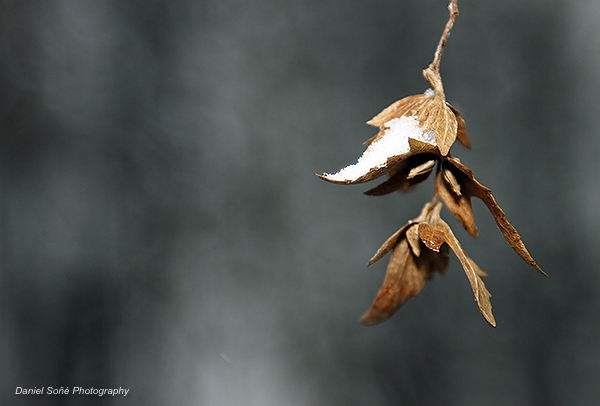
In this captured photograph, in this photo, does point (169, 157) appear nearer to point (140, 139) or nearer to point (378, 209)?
point (140, 139)

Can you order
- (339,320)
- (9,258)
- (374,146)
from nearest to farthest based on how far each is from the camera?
(374,146), (9,258), (339,320)

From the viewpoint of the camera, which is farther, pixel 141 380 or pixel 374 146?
pixel 141 380

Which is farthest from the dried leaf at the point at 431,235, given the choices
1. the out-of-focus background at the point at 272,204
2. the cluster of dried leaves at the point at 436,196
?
the out-of-focus background at the point at 272,204

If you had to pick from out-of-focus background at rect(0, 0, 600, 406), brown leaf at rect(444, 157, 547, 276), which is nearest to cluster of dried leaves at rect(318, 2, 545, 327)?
brown leaf at rect(444, 157, 547, 276)

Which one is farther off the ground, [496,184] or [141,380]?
[496,184]

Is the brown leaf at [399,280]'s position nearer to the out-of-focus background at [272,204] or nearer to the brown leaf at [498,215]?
the brown leaf at [498,215]

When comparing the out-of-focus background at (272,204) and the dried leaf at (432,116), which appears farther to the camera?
the out-of-focus background at (272,204)

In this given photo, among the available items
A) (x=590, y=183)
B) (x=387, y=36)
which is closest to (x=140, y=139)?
(x=387, y=36)
